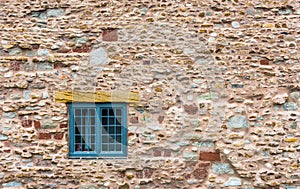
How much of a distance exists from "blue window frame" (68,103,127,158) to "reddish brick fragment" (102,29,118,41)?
1082mm

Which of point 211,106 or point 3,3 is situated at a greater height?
point 3,3

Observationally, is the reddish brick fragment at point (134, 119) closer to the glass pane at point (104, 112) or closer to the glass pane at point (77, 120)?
the glass pane at point (104, 112)

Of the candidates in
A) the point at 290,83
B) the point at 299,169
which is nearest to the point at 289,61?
the point at 290,83

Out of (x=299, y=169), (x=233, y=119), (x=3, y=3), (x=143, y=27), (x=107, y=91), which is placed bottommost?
(x=299, y=169)

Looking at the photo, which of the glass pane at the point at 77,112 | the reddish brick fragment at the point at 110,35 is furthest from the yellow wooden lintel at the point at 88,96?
the reddish brick fragment at the point at 110,35

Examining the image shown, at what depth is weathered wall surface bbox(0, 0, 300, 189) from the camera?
6.66 m

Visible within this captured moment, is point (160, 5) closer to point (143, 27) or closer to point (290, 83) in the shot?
point (143, 27)

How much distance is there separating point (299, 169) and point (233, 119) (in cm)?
131

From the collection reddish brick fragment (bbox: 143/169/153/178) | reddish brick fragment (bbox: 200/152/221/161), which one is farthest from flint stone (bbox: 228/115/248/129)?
reddish brick fragment (bbox: 143/169/153/178)

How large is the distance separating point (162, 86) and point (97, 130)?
51.7 inches

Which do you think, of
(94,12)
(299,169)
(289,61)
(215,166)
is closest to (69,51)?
(94,12)

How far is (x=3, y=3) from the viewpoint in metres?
6.98

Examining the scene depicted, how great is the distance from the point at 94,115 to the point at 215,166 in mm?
2162

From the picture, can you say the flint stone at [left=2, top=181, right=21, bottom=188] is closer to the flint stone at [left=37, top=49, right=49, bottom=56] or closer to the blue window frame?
the blue window frame
